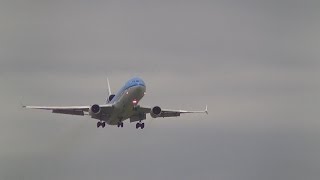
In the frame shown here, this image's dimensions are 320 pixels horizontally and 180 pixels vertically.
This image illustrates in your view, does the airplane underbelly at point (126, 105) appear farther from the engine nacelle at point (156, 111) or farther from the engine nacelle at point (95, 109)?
the engine nacelle at point (156, 111)

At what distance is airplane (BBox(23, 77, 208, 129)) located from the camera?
128 m

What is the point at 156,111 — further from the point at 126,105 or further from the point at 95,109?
the point at 95,109

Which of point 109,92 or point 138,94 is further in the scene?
point 109,92

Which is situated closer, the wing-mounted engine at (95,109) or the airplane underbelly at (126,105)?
the airplane underbelly at (126,105)

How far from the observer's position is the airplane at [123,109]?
127625 millimetres

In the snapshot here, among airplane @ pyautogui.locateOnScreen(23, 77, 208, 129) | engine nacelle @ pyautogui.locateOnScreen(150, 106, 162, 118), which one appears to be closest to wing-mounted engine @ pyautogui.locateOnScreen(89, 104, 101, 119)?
airplane @ pyautogui.locateOnScreen(23, 77, 208, 129)

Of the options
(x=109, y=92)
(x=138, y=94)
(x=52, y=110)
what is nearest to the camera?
(x=138, y=94)

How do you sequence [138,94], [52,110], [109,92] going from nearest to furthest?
[138,94] < [52,110] < [109,92]

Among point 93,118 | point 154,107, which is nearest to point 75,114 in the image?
point 93,118

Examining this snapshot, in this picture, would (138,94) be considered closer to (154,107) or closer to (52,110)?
(154,107)

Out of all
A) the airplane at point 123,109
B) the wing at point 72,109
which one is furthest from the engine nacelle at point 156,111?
the wing at point 72,109

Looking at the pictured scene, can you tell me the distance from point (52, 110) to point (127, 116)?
11679 mm

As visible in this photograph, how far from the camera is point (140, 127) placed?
13625 cm

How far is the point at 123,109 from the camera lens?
12975 cm
